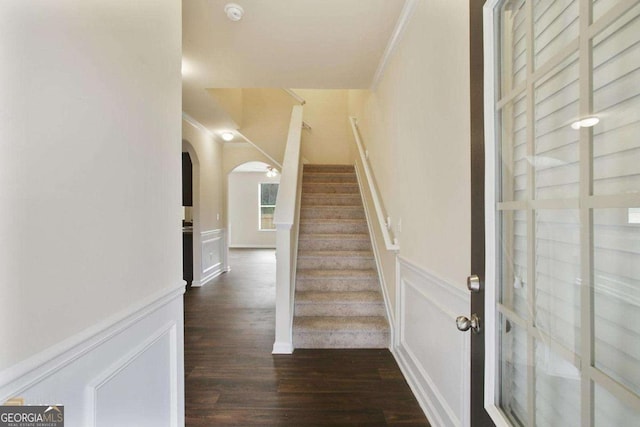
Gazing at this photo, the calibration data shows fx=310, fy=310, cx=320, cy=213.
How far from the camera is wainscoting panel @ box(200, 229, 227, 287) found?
5.13m

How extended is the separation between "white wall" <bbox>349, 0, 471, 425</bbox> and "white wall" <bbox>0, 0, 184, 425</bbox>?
1270mm

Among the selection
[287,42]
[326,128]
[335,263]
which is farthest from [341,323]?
[326,128]

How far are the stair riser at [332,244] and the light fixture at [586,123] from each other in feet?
10.00

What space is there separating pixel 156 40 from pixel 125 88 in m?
0.32

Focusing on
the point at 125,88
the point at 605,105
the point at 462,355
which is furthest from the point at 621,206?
the point at 125,88

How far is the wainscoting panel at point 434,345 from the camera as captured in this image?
4.70ft

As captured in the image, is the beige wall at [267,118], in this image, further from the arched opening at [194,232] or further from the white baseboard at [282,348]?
the white baseboard at [282,348]

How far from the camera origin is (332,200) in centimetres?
451

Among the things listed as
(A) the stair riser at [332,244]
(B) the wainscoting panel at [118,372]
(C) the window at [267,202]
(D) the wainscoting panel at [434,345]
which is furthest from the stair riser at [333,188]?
(C) the window at [267,202]

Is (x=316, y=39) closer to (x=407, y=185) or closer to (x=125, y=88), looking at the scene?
(x=407, y=185)

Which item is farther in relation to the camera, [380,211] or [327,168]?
[327,168]

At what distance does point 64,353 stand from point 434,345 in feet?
5.53

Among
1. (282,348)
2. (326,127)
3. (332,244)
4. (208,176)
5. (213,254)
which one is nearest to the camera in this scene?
(282,348)

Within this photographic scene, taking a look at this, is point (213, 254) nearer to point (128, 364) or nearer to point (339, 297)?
point (339, 297)
